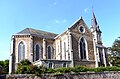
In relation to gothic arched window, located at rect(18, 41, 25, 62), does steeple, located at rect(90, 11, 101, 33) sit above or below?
above

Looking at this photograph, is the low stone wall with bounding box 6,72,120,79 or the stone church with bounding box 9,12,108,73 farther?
the stone church with bounding box 9,12,108,73

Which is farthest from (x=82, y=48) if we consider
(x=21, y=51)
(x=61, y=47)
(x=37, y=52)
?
(x=21, y=51)

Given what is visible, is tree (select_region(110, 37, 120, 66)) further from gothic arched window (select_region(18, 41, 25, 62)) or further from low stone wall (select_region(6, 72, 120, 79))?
gothic arched window (select_region(18, 41, 25, 62))

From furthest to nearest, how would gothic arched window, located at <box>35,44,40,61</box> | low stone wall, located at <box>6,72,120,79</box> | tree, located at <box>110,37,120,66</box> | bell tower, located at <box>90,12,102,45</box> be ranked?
bell tower, located at <box>90,12,102,45</box> → tree, located at <box>110,37,120,66</box> → gothic arched window, located at <box>35,44,40,61</box> → low stone wall, located at <box>6,72,120,79</box>

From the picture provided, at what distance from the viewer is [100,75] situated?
99.8 ft

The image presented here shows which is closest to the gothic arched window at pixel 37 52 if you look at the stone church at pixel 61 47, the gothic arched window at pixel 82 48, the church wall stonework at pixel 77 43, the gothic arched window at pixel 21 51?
the stone church at pixel 61 47

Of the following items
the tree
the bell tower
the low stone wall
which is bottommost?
the low stone wall

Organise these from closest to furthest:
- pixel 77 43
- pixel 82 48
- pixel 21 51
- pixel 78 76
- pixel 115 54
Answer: pixel 78 76 → pixel 77 43 → pixel 21 51 → pixel 82 48 → pixel 115 54

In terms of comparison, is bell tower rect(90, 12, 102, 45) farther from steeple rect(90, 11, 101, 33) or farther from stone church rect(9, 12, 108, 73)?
stone church rect(9, 12, 108, 73)

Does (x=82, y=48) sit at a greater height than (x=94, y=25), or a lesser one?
lesser

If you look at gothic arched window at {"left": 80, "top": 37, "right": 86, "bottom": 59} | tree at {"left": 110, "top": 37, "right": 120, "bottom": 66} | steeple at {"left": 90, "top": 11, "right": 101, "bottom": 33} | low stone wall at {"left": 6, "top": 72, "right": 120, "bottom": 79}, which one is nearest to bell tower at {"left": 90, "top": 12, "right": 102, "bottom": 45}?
steeple at {"left": 90, "top": 11, "right": 101, "bottom": 33}

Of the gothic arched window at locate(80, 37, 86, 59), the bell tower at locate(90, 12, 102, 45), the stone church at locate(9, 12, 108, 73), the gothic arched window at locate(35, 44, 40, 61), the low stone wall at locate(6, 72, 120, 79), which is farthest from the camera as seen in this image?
the bell tower at locate(90, 12, 102, 45)

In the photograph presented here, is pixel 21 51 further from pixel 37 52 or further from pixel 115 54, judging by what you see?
pixel 115 54

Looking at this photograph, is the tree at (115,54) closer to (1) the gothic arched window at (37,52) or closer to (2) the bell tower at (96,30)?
(2) the bell tower at (96,30)
